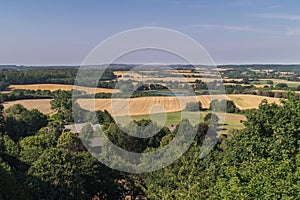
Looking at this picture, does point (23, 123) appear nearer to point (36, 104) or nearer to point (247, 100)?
point (36, 104)

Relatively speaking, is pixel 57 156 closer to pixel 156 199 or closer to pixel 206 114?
pixel 156 199

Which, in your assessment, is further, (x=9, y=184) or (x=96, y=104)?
(x=96, y=104)

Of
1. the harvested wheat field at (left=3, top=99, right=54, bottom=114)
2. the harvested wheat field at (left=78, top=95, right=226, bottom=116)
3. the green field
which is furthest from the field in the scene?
the harvested wheat field at (left=3, top=99, right=54, bottom=114)

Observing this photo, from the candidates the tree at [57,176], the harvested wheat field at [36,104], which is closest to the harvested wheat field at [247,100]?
the harvested wheat field at [36,104]

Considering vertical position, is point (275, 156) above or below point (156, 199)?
above

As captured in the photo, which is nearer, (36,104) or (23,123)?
Answer: (23,123)

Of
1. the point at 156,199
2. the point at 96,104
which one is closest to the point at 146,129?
the point at 96,104

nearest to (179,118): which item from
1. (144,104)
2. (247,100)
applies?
(144,104)
